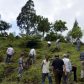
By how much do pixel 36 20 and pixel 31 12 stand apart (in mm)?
8661

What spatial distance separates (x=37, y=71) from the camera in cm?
3097

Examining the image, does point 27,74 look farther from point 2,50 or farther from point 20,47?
point 20,47

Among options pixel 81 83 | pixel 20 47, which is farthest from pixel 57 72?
pixel 20 47

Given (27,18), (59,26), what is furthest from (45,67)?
(27,18)

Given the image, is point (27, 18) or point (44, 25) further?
point (27, 18)

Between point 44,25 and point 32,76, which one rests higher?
point 44,25

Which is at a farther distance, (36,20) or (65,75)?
(36,20)

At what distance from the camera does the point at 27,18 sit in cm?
9600

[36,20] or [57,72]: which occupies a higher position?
[36,20]

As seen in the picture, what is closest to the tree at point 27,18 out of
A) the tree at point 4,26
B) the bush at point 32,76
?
the tree at point 4,26

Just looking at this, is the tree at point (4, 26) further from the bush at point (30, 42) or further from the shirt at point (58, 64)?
the shirt at point (58, 64)

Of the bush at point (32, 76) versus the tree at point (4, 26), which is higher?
the tree at point (4, 26)

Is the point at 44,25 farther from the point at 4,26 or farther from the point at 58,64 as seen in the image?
the point at 58,64

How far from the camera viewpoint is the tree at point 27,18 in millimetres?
94806
